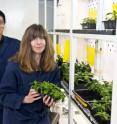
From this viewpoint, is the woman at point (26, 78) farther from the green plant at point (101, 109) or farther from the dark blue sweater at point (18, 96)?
the green plant at point (101, 109)

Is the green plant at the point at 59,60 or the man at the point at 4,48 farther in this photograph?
the green plant at the point at 59,60

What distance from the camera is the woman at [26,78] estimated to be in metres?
1.96

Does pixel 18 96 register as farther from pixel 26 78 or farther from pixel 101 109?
pixel 101 109

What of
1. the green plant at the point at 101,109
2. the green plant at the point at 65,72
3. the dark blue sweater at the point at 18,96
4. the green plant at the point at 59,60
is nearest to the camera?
the green plant at the point at 101,109

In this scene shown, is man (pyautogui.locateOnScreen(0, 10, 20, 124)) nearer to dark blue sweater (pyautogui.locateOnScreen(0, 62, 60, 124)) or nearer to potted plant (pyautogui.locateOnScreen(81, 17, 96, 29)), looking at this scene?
dark blue sweater (pyautogui.locateOnScreen(0, 62, 60, 124))

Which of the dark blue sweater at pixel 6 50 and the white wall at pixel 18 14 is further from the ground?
the white wall at pixel 18 14

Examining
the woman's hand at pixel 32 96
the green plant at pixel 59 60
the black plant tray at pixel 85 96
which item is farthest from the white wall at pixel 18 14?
the woman's hand at pixel 32 96

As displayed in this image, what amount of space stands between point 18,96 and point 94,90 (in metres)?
0.64

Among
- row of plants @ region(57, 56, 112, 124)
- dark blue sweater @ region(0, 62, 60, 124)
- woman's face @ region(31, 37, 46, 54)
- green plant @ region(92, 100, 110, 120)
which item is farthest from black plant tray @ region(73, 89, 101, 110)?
woman's face @ region(31, 37, 46, 54)

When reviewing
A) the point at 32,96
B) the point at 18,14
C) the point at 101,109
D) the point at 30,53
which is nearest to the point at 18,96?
the point at 32,96

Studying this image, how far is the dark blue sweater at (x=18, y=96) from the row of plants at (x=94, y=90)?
14.7 inches

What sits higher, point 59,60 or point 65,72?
point 59,60

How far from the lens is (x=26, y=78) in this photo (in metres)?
2.00

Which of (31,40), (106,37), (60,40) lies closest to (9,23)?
(60,40)
